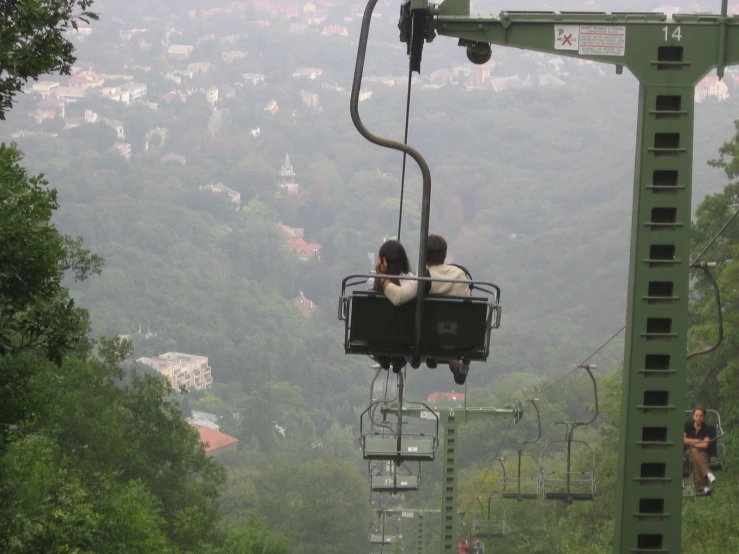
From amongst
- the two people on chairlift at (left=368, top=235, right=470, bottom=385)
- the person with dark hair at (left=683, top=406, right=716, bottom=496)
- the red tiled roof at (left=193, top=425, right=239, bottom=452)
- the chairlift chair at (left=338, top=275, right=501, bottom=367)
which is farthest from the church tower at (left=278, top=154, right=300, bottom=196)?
the chairlift chair at (left=338, top=275, right=501, bottom=367)

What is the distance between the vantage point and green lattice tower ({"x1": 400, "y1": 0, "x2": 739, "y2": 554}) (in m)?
5.01

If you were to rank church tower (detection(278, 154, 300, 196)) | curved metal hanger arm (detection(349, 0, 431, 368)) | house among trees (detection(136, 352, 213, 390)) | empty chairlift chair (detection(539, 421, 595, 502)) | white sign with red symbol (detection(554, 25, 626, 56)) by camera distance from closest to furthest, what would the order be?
white sign with red symbol (detection(554, 25, 626, 56)) → curved metal hanger arm (detection(349, 0, 431, 368)) → empty chairlift chair (detection(539, 421, 595, 502)) → house among trees (detection(136, 352, 213, 390)) → church tower (detection(278, 154, 300, 196))

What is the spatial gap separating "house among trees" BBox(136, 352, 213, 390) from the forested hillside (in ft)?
4.54

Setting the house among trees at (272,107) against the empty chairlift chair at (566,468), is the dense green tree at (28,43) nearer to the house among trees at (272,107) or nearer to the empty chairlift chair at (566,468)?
the empty chairlift chair at (566,468)

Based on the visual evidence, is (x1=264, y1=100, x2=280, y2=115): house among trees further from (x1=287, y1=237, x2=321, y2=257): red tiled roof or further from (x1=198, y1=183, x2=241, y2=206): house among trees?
(x1=287, y1=237, x2=321, y2=257): red tiled roof

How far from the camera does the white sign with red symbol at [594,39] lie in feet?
16.8

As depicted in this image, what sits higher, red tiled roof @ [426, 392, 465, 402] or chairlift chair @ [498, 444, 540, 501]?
red tiled roof @ [426, 392, 465, 402]

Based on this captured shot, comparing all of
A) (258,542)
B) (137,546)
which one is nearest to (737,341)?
(258,542)

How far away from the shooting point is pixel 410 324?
6.43 m

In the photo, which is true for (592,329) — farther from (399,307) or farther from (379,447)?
(399,307)

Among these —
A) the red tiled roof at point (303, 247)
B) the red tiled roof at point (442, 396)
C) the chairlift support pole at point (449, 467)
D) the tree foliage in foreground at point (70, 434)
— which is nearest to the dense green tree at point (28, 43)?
the tree foliage in foreground at point (70, 434)

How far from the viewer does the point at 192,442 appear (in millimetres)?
26359

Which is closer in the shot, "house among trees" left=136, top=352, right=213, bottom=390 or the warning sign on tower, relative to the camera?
the warning sign on tower

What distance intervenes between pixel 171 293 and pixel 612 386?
79.7 m
